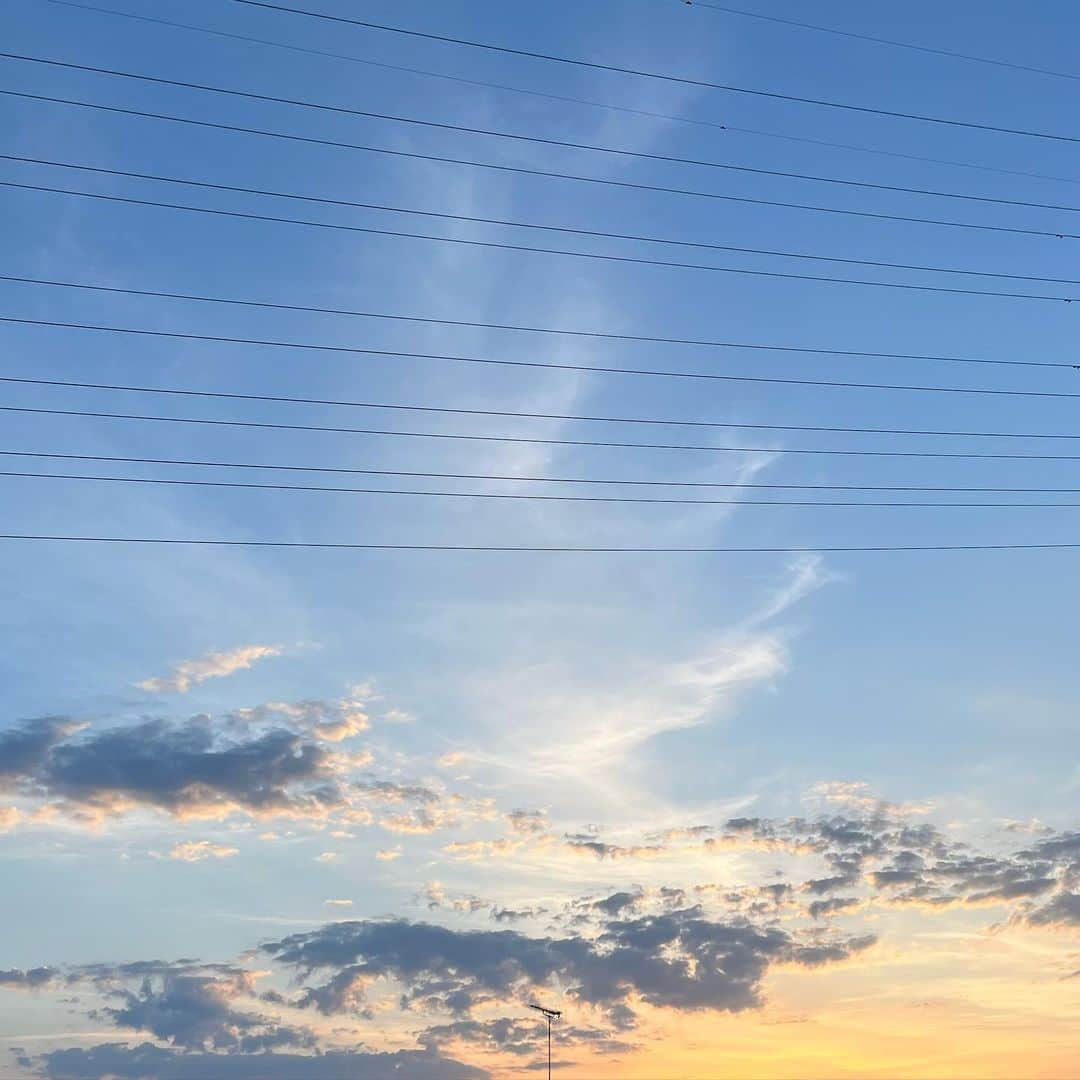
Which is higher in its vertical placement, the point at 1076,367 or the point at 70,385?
the point at 1076,367

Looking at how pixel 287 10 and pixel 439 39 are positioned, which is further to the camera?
pixel 439 39

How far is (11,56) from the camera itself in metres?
58.7

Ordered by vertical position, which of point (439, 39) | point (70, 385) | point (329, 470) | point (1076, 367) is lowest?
point (329, 470)

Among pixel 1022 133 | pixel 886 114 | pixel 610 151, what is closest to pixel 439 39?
pixel 610 151

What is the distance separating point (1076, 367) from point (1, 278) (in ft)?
194

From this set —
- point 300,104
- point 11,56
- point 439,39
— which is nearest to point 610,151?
point 439,39

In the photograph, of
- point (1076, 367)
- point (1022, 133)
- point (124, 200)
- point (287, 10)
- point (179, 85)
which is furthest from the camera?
point (1076, 367)

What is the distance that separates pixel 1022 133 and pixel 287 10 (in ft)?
125

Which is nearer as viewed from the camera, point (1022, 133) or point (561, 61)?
point (561, 61)

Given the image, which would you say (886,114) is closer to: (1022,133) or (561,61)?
(1022,133)

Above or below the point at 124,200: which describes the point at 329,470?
below

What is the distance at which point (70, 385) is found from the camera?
65125mm

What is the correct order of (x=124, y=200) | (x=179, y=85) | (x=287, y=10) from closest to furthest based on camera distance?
(x=287, y=10) → (x=179, y=85) → (x=124, y=200)

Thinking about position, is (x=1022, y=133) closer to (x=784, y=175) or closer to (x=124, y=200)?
→ (x=784, y=175)
